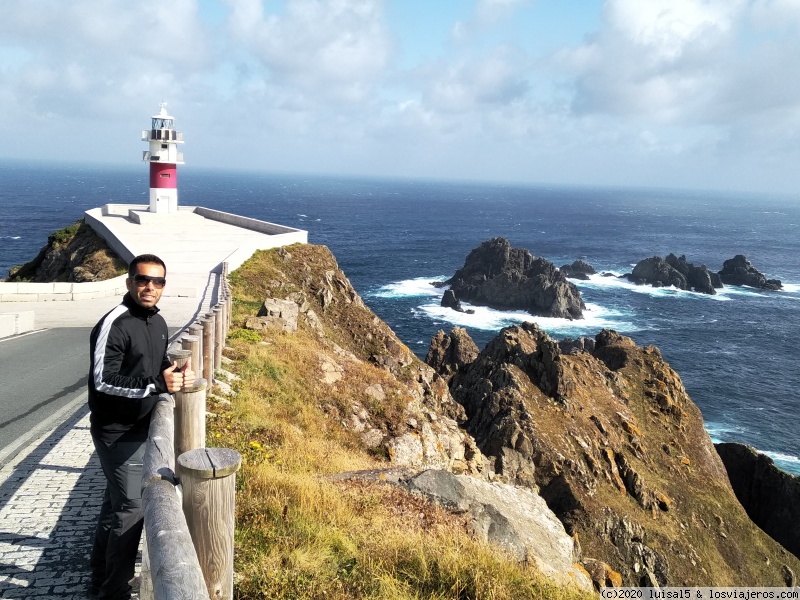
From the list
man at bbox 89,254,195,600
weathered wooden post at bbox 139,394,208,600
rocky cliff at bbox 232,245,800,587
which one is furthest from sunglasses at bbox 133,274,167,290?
rocky cliff at bbox 232,245,800,587

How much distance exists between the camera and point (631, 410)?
3497 centimetres

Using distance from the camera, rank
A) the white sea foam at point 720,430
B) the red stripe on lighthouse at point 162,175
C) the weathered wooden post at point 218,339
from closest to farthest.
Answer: the weathered wooden post at point 218,339, the white sea foam at point 720,430, the red stripe on lighthouse at point 162,175

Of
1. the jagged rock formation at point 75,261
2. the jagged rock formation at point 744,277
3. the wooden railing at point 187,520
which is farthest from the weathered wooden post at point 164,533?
the jagged rock formation at point 744,277

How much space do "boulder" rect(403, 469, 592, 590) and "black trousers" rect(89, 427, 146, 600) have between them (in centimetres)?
441

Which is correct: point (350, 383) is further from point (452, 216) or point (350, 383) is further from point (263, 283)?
point (452, 216)

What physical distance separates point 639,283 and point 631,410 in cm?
6376

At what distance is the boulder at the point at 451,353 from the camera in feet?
134

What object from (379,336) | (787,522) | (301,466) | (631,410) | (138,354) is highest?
(138,354)

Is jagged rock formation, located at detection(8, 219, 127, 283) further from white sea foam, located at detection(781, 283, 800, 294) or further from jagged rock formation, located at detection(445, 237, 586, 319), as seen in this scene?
white sea foam, located at detection(781, 283, 800, 294)

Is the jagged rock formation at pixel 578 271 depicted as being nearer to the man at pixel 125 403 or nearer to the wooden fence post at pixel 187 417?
the wooden fence post at pixel 187 417

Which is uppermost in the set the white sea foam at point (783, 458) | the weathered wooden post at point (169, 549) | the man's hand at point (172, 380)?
the man's hand at point (172, 380)

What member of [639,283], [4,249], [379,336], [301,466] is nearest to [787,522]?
[379,336]

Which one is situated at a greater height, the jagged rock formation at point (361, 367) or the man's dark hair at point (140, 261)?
the man's dark hair at point (140, 261)

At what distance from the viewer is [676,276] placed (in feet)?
303
